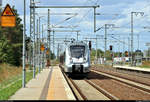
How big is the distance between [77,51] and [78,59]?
2.33 feet

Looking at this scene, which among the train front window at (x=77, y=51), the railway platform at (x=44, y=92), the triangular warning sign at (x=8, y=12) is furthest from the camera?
the train front window at (x=77, y=51)

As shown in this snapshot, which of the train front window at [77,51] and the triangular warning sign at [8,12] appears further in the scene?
the train front window at [77,51]

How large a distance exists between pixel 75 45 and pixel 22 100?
14.0 m

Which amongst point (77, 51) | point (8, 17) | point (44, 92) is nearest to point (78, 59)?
point (77, 51)

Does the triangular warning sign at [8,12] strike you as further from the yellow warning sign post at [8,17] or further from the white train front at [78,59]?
the white train front at [78,59]

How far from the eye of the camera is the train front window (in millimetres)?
24798

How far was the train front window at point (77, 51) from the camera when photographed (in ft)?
81.4

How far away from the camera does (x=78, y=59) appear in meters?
24.6

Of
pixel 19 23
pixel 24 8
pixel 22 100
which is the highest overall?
pixel 19 23

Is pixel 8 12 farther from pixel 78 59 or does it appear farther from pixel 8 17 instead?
pixel 78 59

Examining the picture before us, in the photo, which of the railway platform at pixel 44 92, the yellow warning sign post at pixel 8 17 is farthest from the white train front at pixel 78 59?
the yellow warning sign post at pixel 8 17

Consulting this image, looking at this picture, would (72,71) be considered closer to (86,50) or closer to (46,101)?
(86,50)

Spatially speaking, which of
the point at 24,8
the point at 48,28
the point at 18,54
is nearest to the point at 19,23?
the point at 18,54

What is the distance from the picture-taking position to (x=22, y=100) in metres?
11.7
